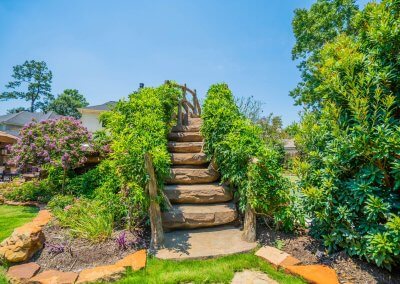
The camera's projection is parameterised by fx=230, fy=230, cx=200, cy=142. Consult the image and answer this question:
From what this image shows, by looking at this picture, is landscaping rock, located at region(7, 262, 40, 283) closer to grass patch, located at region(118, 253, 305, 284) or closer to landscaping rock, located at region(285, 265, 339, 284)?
grass patch, located at region(118, 253, 305, 284)

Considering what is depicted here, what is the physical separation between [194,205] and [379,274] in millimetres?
2749

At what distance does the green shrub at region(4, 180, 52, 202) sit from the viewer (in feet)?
21.3

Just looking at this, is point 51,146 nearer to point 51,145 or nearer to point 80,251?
point 51,145

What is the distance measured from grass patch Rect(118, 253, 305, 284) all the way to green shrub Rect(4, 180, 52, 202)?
499cm

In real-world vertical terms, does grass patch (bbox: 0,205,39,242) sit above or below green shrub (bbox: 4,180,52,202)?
below

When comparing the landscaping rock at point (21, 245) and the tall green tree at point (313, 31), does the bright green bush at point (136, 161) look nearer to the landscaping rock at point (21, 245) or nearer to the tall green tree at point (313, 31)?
the landscaping rock at point (21, 245)

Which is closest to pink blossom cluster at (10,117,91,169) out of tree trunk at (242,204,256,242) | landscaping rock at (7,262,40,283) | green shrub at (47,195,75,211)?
green shrub at (47,195,75,211)

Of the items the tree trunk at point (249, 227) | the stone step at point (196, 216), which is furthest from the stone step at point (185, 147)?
the tree trunk at point (249, 227)

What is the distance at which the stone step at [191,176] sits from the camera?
4719 millimetres

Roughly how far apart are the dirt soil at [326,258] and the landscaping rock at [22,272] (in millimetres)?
3084

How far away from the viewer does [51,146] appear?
20.1ft

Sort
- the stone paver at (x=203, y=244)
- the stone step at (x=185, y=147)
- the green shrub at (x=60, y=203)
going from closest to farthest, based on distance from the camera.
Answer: the stone paver at (x=203, y=244), the green shrub at (x=60, y=203), the stone step at (x=185, y=147)

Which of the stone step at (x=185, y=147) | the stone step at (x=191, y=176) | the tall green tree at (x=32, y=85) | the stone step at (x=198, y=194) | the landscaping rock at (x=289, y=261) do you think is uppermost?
the tall green tree at (x=32, y=85)

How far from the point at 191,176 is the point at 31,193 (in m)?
5.01
